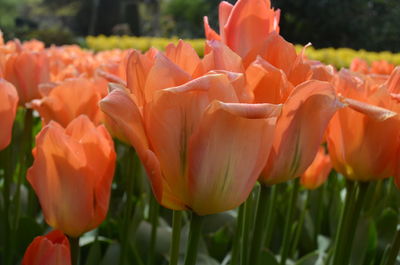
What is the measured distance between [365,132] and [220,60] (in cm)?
31

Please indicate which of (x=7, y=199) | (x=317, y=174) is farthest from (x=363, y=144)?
(x=317, y=174)

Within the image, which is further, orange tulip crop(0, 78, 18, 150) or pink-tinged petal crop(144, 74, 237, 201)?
orange tulip crop(0, 78, 18, 150)

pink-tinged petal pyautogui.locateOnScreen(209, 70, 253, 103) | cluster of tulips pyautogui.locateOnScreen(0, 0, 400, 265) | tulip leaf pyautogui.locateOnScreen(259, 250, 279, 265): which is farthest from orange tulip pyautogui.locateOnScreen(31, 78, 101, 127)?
pink-tinged petal pyautogui.locateOnScreen(209, 70, 253, 103)

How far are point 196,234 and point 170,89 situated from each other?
18 cm

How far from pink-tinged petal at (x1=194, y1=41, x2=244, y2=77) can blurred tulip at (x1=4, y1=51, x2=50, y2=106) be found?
86 cm

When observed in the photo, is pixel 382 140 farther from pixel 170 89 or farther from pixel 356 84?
pixel 170 89

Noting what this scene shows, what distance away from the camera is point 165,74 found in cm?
63

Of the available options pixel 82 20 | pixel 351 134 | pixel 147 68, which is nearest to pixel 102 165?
pixel 147 68

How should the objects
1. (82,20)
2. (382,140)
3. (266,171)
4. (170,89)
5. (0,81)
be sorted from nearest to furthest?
(170,89) < (266,171) < (382,140) < (0,81) < (82,20)

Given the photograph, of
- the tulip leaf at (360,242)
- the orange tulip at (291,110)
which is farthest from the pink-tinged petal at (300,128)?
the tulip leaf at (360,242)

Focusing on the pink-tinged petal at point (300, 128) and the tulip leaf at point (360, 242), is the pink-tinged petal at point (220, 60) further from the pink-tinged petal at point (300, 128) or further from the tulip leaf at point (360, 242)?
the tulip leaf at point (360, 242)

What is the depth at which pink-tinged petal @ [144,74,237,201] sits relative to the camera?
0.59 m

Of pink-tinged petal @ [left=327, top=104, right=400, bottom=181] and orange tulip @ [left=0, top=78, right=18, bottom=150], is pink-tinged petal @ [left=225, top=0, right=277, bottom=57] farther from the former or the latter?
orange tulip @ [left=0, top=78, right=18, bottom=150]

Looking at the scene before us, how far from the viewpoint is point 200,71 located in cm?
67
